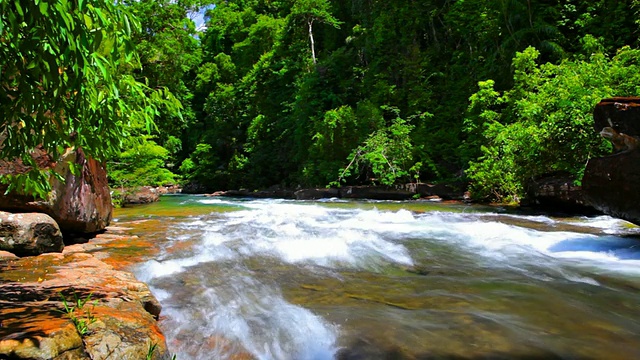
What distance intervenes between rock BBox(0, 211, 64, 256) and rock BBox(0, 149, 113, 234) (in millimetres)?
260

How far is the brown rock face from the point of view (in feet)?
20.3

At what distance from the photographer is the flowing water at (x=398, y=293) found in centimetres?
311

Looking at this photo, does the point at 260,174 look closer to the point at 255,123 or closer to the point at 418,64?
the point at 255,123

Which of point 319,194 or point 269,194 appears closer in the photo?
point 319,194

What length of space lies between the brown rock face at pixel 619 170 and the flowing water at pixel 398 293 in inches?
27.1

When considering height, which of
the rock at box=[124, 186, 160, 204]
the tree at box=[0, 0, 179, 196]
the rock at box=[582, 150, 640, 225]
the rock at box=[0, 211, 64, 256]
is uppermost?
the tree at box=[0, 0, 179, 196]

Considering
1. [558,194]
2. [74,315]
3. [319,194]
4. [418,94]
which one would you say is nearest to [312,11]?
[418,94]

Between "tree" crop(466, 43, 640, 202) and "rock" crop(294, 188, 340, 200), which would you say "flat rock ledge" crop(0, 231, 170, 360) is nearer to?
"tree" crop(466, 43, 640, 202)

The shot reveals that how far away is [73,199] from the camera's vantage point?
612cm

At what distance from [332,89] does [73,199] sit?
824 inches

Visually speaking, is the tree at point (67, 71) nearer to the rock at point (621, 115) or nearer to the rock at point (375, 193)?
the rock at point (621, 115)

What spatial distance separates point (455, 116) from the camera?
20.2 m

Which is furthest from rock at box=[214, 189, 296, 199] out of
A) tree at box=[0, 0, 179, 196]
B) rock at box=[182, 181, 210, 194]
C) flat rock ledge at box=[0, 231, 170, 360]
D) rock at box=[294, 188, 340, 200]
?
tree at box=[0, 0, 179, 196]

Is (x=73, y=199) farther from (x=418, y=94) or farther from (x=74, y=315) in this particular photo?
(x=418, y=94)
